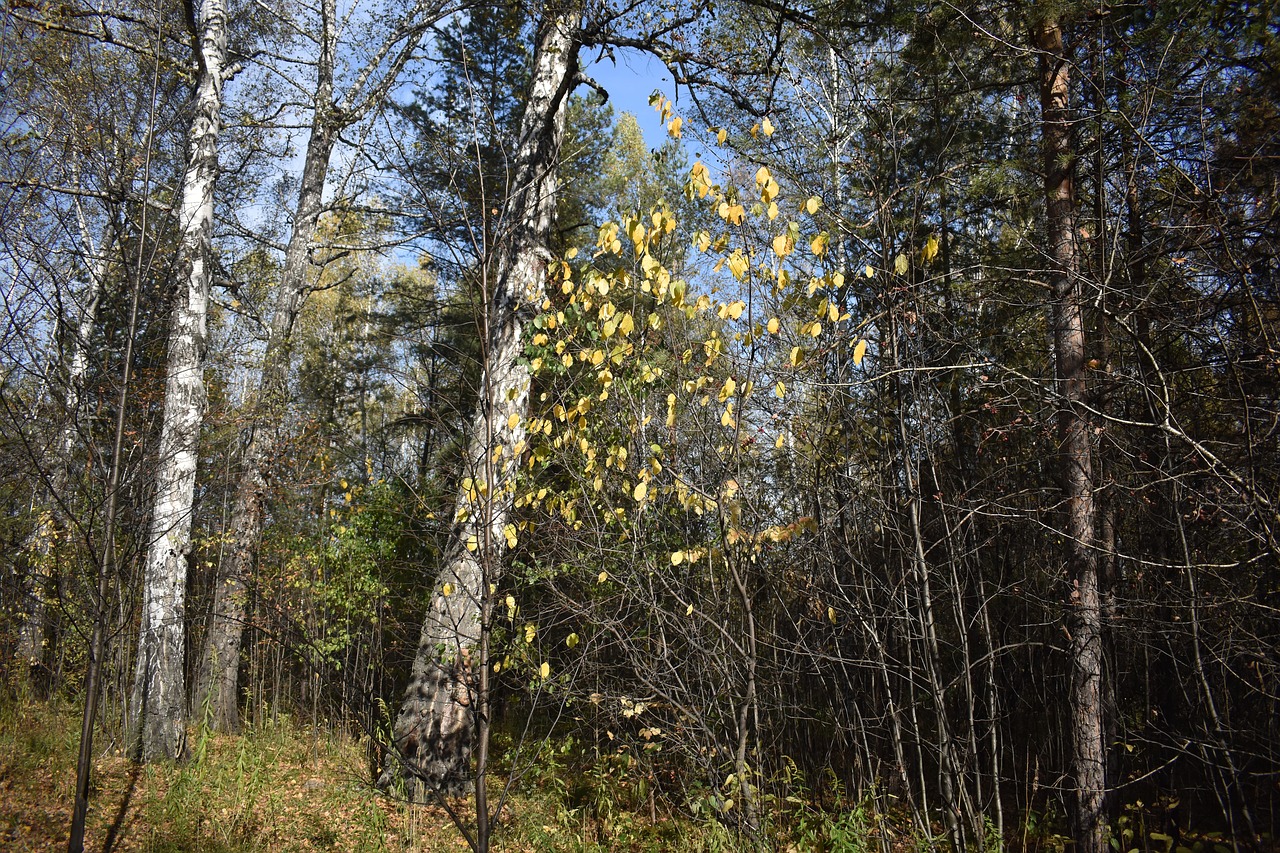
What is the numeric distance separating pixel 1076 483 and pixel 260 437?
297 inches

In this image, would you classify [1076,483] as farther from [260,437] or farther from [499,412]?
[260,437]

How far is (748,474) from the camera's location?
163 inches

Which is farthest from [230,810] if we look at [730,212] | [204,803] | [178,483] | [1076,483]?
[1076,483]

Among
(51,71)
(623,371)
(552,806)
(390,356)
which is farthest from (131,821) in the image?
(390,356)

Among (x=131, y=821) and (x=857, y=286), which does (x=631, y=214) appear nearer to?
(x=857, y=286)

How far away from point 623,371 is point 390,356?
15.3 meters

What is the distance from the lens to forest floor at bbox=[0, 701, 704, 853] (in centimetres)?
409

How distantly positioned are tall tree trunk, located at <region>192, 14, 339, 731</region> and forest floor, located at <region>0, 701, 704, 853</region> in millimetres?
1248

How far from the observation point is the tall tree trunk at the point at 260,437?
6.91 m

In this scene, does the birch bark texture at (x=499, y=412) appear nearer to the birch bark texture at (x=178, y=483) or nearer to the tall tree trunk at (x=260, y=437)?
the birch bark texture at (x=178, y=483)

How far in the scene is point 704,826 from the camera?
13.8ft

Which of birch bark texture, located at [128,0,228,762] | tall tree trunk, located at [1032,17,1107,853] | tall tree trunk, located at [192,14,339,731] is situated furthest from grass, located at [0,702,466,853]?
tall tree trunk, located at [1032,17,1107,853]

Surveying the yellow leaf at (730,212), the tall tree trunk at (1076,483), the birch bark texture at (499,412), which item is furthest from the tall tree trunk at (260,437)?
the tall tree trunk at (1076,483)

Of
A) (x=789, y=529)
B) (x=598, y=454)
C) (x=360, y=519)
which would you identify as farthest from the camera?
(x=360, y=519)
